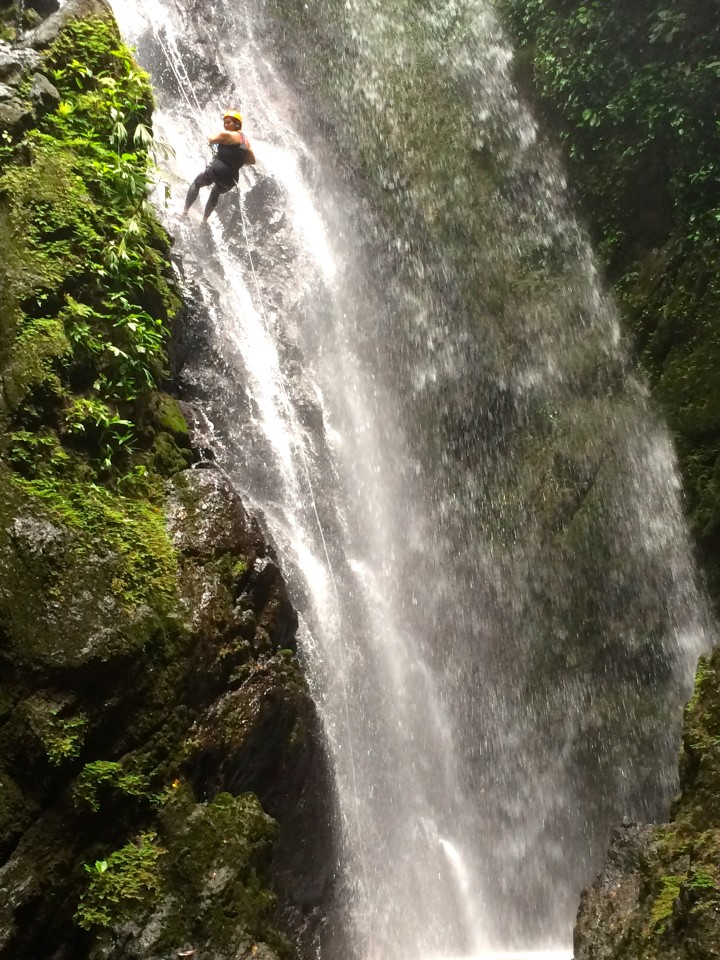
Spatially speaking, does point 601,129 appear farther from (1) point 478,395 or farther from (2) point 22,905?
(2) point 22,905

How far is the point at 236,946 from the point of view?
431cm

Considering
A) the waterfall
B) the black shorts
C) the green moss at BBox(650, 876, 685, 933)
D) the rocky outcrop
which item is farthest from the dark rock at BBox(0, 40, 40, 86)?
the green moss at BBox(650, 876, 685, 933)

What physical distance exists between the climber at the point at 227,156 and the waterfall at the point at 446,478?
1.85 feet

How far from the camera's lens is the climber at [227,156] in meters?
9.02

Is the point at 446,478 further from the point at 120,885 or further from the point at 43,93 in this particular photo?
the point at 120,885

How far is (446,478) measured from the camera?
1004cm

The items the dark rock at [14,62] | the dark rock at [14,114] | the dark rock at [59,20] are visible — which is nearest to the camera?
the dark rock at [14,114]

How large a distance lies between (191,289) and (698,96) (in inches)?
261

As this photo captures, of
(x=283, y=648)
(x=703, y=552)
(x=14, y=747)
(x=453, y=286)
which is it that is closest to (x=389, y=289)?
(x=453, y=286)

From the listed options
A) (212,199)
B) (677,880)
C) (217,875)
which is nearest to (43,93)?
(212,199)

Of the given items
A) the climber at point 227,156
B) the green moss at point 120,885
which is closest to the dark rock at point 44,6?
the climber at point 227,156

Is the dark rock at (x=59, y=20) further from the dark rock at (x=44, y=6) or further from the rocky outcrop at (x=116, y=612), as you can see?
the dark rock at (x=44, y=6)

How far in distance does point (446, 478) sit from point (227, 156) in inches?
196

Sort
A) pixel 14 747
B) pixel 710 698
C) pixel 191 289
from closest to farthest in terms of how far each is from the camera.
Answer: pixel 14 747, pixel 710 698, pixel 191 289
